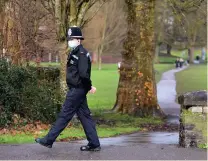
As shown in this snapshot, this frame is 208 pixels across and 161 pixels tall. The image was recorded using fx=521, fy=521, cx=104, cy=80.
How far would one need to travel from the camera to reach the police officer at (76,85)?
7699mm

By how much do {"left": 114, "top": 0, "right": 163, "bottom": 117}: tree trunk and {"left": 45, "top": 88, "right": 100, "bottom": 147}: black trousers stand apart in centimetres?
1028

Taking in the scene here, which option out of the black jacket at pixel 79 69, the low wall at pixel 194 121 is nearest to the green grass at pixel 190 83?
the low wall at pixel 194 121

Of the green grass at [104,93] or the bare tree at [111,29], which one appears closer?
the green grass at [104,93]

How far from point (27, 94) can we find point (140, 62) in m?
6.59

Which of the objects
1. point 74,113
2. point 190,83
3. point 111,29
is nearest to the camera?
point 74,113

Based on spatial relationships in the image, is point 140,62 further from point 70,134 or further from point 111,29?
point 111,29

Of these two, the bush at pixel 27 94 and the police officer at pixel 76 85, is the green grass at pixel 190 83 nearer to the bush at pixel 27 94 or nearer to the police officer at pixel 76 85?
the bush at pixel 27 94

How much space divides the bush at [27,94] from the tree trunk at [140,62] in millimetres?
5115

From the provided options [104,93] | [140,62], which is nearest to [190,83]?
[104,93]

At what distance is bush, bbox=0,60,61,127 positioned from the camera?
38.7 feet

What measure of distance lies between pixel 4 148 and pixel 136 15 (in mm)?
11046

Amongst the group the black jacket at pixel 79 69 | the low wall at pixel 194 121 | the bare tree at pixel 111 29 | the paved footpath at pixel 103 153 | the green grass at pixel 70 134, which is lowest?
the green grass at pixel 70 134

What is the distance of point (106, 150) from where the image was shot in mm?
7945

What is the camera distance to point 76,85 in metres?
7.79
